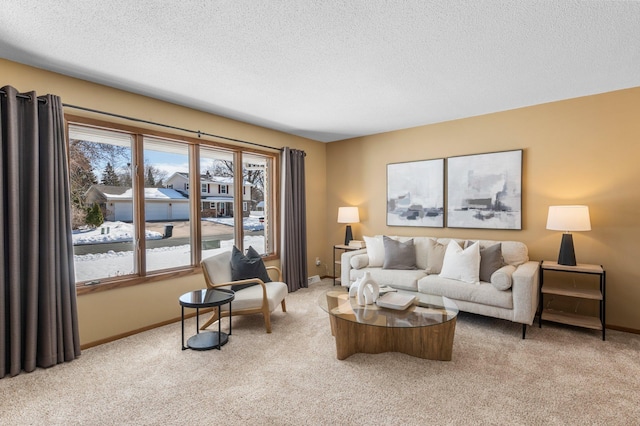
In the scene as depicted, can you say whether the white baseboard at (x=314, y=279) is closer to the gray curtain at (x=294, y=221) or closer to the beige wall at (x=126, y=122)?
the gray curtain at (x=294, y=221)

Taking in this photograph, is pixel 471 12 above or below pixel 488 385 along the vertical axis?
above

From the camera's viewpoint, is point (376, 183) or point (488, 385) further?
point (376, 183)

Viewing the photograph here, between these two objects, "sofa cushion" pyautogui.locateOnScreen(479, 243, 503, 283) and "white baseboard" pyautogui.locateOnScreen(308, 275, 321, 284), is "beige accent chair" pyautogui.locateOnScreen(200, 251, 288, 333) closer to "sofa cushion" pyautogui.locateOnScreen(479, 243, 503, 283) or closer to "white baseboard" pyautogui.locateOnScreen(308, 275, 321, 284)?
"white baseboard" pyautogui.locateOnScreen(308, 275, 321, 284)

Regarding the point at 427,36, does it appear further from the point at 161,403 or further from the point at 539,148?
the point at 161,403

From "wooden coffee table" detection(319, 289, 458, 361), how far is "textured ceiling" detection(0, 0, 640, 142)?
7.10 feet

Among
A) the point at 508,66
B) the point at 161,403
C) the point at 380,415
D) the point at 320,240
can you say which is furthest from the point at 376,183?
the point at 161,403

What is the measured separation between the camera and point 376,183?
5387 millimetres

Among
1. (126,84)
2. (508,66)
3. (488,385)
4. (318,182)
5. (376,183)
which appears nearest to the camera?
(488,385)

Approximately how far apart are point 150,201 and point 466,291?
3700 millimetres

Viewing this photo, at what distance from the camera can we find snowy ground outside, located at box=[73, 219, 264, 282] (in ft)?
10.5

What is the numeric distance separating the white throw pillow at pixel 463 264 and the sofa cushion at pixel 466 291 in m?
0.07

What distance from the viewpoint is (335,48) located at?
98.2 inches

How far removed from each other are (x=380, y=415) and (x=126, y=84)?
3.67 m

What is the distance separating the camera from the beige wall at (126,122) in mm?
2863
